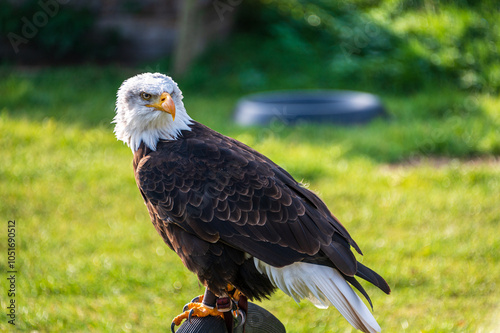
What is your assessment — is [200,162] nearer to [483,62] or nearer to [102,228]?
[102,228]

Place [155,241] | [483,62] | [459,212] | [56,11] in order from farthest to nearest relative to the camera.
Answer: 1. [56,11]
2. [483,62]
3. [459,212]
4. [155,241]

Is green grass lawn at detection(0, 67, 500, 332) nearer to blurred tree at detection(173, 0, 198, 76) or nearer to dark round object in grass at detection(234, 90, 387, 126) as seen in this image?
dark round object in grass at detection(234, 90, 387, 126)

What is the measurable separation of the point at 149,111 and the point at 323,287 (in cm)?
119

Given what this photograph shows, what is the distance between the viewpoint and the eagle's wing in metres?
2.84

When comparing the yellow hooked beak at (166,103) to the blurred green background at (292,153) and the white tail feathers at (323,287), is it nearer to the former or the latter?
the white tail feathers at (323,287)

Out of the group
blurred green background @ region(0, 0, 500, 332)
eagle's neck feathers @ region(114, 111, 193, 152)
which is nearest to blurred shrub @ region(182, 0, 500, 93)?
blurred green background @ region(0, 0, 500, 332)

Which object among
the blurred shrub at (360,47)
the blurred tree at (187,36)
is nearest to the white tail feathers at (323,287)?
the blurred shrub at (360,47)

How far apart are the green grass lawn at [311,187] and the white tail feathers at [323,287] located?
1.25m

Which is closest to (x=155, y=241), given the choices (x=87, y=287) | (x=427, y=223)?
(x=87, y=287)

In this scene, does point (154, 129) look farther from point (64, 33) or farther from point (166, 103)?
point (64, 33)

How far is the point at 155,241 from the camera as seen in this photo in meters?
5.44

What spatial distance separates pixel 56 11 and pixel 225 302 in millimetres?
9722

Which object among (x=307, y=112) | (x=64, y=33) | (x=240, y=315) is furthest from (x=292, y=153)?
(x=64, y=33)

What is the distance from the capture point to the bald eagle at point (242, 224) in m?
2.82
